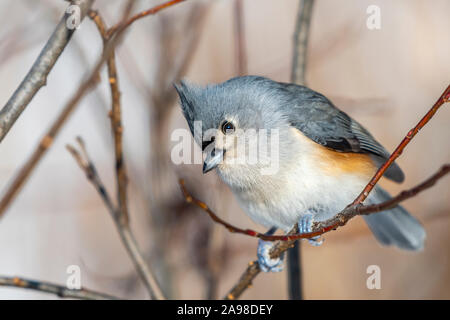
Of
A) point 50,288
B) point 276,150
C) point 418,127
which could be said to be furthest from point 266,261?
point 418,127

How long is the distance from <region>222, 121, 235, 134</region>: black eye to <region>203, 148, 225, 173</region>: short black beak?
77mm

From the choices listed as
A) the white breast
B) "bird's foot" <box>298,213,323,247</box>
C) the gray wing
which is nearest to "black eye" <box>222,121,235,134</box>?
the white breast

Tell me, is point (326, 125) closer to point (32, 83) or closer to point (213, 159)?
point (213, 159)

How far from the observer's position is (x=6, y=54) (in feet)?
7.60

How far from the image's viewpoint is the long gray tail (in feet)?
7.73

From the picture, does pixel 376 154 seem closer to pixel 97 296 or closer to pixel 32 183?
pixel 97 296

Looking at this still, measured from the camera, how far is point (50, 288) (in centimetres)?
147

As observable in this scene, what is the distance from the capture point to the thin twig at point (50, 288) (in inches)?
54.0

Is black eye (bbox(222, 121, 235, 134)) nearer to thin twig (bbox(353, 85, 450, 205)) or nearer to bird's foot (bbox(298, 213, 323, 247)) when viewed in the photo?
bird's foot (bbox(298, 213, 323, 247))

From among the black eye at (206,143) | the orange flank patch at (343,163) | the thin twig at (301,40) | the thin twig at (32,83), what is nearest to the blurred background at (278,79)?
the thin twig at (301,40)

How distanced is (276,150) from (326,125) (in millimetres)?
323

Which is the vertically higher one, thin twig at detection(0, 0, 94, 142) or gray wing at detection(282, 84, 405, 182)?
gray wing at detection(282, 84, 405, 182)

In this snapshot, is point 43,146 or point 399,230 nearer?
point 43,146
